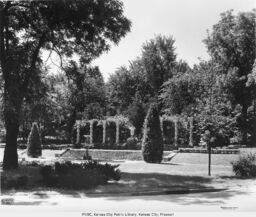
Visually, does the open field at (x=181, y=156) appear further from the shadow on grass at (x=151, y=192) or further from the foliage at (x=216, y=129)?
the shadow on grass at (x=151, y=192)

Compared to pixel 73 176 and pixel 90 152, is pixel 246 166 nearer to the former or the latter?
pixel 73 176

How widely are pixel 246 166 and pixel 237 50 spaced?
106 feet

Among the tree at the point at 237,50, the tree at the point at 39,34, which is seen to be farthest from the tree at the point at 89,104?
the tree at the point at 39,34

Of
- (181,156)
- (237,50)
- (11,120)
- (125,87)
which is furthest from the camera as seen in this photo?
(125,87)

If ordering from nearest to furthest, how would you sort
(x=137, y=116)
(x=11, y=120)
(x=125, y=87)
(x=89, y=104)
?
(x=11, y=120)
(x=137, y=116)
(x=89, y=104)
(x=125, y=87)

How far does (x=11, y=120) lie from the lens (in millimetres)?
20109

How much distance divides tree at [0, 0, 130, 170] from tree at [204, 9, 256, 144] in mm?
31094

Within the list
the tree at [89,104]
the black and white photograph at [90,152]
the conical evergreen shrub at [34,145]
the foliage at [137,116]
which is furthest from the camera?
the tree at [89,104]

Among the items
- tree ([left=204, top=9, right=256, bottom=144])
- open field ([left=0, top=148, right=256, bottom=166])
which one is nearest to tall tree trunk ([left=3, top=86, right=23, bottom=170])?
open field ([left=0, top=148, right=256, bottom=166])

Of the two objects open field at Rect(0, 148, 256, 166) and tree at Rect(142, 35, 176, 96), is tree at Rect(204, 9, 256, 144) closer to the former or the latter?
tree at Rect(142, 35, 176, 96)

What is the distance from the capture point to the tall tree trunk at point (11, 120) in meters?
18.8

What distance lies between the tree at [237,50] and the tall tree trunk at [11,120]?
3411 centimetres

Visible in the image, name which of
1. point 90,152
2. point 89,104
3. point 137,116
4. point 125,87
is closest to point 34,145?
point 90,152

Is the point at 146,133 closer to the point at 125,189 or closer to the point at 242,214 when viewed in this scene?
the point at 125,189
